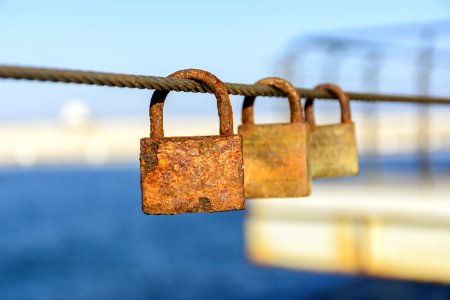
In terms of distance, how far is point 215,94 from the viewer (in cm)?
197

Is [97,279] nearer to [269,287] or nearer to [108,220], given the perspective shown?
[269,287]

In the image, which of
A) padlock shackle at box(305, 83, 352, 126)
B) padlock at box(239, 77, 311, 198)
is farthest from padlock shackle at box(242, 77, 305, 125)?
padlock shackle at box(305, 83, 352, 126)

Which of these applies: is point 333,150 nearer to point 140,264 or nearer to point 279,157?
point 279,157

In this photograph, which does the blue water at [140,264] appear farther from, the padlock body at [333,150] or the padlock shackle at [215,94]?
the padlock shackle at [215,94]

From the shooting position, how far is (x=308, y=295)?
43.4 feet

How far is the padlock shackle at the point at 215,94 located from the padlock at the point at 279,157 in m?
0.42

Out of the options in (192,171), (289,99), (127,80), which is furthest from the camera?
(289,99)

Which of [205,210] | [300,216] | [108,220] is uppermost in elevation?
[205,210]

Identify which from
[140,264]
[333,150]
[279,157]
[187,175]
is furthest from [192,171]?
[140,264]

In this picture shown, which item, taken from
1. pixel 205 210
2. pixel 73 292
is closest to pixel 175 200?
pixel 205 210

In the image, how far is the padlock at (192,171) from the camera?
6.31ft

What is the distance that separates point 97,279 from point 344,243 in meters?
14.5

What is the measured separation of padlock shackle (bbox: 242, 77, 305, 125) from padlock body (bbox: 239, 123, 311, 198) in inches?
2.0

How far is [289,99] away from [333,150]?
0.50m
